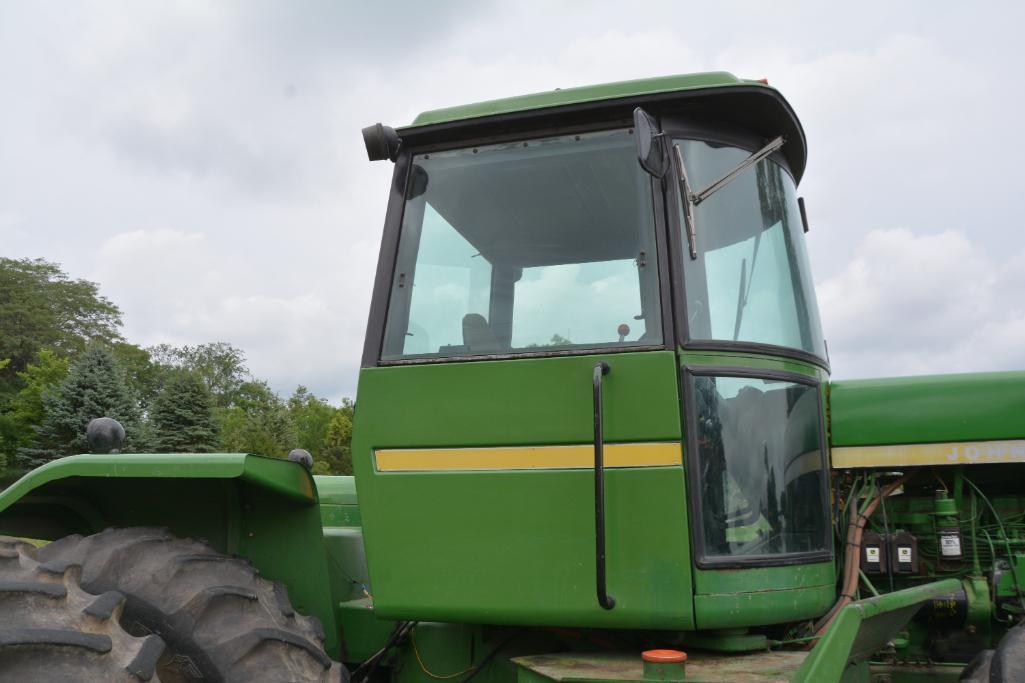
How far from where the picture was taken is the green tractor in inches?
104

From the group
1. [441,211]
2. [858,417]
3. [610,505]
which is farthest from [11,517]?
[858,417]

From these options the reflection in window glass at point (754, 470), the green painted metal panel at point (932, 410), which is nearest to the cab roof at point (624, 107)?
the reflection in window glass at point (754, 470)

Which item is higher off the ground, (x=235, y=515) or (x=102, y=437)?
(x=102, y=437)

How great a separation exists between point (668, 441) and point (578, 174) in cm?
98

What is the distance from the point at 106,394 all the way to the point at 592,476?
1091 inches

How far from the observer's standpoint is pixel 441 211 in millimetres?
3121

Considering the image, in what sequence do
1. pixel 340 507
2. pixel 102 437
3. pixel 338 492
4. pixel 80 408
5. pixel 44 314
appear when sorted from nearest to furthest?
1. pixel 102 437
2. pixel 340 507
3. pixel 338 492
4. pixel 80 408
5. pixel 44 314

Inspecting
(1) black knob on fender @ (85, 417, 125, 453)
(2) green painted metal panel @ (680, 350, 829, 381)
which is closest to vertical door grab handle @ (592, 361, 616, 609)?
(2) green painted metal panel @ (680, 350, 829, 381)

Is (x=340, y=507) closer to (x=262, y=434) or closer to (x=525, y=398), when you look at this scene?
(x=525, y=398)

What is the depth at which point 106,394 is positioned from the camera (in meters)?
27.1

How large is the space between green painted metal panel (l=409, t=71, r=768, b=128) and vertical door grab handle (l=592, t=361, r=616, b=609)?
37.8 inches

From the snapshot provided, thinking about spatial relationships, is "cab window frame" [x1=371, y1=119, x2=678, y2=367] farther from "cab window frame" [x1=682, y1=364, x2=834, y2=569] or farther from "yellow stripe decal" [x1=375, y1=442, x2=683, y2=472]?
"yellow stripe decal" [x1=375, y1=442, x2=683, y2=472]

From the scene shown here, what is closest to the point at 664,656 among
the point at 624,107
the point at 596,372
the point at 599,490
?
the point at 599,490

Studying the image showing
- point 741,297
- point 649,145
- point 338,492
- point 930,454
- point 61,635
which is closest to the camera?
point 61,635
